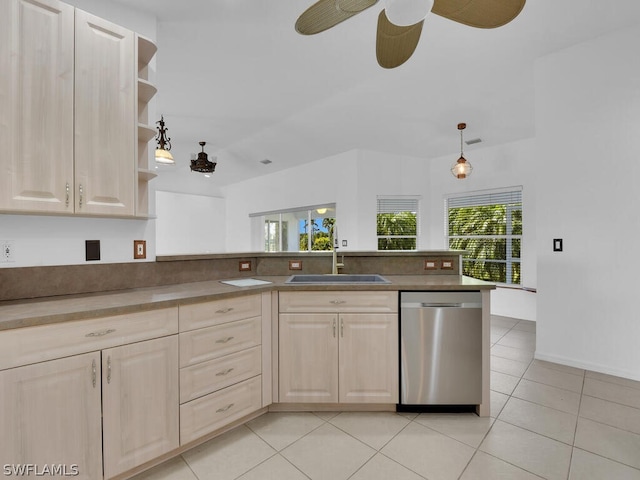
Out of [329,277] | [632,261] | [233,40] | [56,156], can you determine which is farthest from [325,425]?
[233,40]

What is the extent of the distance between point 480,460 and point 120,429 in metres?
1.82

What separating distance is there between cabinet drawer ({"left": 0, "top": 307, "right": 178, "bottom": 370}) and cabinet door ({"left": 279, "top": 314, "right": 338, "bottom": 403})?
0.74 metres

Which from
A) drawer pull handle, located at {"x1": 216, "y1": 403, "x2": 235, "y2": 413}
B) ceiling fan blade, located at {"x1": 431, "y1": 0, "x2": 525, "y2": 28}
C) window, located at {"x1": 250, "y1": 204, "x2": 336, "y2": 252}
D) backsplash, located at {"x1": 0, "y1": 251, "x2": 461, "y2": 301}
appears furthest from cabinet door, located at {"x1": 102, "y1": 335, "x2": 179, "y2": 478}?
window, located at {"x1": 250, "y1": 204, "x2": 336, "y2": 252}

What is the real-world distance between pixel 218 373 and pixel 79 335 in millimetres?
728

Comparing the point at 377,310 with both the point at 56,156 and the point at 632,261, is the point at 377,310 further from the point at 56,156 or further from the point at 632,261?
the point at 632,261

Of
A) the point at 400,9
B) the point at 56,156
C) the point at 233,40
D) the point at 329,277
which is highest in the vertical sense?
the point at 233,40

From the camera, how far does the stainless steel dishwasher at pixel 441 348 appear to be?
6.25 feet

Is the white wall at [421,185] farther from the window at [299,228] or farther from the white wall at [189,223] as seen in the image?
the white wall at [189,223]

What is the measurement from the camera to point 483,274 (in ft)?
16.8

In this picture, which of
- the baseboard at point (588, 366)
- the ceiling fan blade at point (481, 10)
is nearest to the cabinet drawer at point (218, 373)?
the ceiling fan blade at point (481, 10)

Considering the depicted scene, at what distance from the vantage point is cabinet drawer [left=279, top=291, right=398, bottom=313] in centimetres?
195

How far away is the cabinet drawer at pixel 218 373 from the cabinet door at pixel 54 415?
39 centimetres

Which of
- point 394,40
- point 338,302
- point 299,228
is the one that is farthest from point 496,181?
point 338,302

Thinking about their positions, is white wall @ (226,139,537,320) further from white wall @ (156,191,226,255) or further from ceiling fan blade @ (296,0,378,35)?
ceiling fan blade @ (296,0,378,35)
